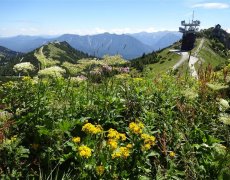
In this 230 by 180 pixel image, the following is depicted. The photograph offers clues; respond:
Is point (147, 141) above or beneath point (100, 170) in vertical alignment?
above

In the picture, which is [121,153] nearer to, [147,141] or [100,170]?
[100,170]

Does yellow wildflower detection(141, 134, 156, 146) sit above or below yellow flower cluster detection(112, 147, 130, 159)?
above

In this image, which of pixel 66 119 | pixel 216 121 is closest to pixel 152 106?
pixel 216 121

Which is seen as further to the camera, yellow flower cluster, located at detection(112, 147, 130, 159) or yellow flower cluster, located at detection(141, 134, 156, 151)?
yellow flower cluster, located at detection(141, 134, 156, 151)

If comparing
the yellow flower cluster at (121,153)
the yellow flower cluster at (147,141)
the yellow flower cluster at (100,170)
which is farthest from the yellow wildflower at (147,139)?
the yellow flower cluster at (100,170)

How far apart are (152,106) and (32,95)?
2.61 m

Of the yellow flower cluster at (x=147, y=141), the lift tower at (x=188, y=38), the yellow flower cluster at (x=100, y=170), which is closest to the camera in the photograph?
the yellow flower cluster at (x=100, y=170)

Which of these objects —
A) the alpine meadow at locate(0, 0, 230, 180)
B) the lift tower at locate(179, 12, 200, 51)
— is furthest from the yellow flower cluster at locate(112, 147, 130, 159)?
the lift tower at locate(179, 12, 200, 51)

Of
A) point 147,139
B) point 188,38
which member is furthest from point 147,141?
point 188,38

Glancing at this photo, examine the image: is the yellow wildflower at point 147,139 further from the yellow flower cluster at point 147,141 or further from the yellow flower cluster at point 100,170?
the yellow flower cluster at point 100,170

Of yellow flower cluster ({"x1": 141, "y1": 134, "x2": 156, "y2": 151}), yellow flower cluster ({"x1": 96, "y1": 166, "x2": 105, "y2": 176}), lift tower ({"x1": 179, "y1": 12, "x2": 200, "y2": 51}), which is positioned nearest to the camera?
yellow flower cluster ({"x1": 96, "y1": 166, "x2": 105, "y2": 176})

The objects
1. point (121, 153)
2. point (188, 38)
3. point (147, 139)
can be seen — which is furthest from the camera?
point (188, 38)

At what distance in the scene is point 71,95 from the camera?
759cm

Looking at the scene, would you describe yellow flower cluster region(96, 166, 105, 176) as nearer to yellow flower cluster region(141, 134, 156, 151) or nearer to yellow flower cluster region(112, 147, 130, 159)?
yellow flower cluster region(112, 147, 130, 159)
